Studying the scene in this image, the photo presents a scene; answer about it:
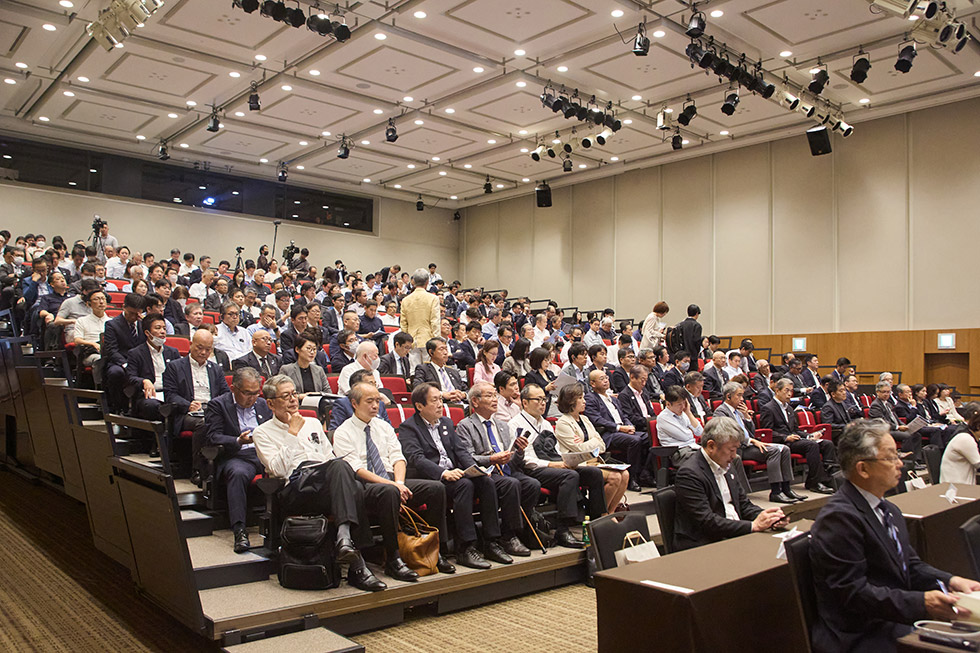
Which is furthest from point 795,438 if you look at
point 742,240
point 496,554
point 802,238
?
point 742,240

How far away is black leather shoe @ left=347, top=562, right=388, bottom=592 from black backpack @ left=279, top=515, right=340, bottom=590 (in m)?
0.08

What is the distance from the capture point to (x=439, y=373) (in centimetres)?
622

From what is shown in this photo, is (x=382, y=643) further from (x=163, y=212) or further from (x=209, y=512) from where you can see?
(x=163, y=212)

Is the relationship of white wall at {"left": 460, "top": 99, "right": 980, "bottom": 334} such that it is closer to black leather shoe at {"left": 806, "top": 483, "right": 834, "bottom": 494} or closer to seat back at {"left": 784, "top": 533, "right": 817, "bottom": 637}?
black leather shoe at {"left": 806, "top": 483, "right": 834, "bottom": 494}

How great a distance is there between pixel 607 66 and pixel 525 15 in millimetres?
1876

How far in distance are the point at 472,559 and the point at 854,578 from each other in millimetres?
2294

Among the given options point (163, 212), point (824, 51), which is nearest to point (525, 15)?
point (824, 51)

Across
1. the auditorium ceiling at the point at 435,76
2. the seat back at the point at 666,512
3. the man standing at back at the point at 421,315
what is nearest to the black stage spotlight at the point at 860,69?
the auditorium ceiling at the point at 435,76

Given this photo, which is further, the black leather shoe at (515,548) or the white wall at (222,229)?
the white wall at (222,229)

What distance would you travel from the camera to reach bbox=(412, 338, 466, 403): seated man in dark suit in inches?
234

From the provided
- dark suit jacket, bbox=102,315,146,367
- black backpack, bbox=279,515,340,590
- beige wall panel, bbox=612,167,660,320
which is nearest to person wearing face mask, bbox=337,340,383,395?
dark suit jacket, bbox=102,315,146,367

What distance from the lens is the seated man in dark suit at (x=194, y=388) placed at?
170 inches

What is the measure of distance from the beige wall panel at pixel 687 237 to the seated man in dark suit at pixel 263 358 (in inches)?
403

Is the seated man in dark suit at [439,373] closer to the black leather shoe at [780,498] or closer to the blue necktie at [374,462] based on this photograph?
the blue necktie at [374,462]
